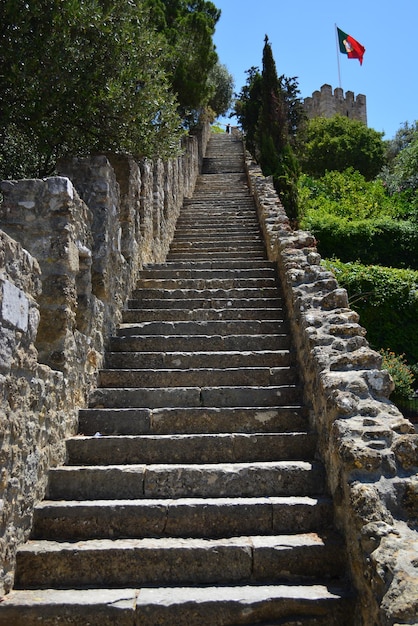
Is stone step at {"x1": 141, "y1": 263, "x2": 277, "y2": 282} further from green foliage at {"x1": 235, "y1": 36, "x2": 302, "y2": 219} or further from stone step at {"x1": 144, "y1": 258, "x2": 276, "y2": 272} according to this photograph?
green foliage at {"x1": 235, "y1": 36, "x2": 302, "y2": 219}

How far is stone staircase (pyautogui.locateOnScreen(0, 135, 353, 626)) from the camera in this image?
3.18 meters

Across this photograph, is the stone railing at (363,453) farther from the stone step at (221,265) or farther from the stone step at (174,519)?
the stone step at (221,265)

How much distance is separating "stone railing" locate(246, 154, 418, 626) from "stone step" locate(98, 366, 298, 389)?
280mm

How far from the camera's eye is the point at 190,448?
4355 millimetres

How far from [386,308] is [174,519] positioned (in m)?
8.73

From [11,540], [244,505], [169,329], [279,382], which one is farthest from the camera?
[169,329]

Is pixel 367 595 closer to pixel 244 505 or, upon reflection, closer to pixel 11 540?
pixel 244 505

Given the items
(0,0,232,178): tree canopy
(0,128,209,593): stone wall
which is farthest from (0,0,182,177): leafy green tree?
(0,128,209,593): stone wall

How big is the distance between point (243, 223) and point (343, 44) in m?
25.5

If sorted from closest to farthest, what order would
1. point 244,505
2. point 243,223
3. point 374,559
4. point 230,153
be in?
point 374,559, point 244,505, point 243,223, point 230,153

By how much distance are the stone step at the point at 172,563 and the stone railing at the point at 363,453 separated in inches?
11.2

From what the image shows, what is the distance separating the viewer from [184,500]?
3.84 metres

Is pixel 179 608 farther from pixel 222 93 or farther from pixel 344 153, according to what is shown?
pixel 222 93

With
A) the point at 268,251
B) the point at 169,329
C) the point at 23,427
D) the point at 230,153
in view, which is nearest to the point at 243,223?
the point at 268,251
